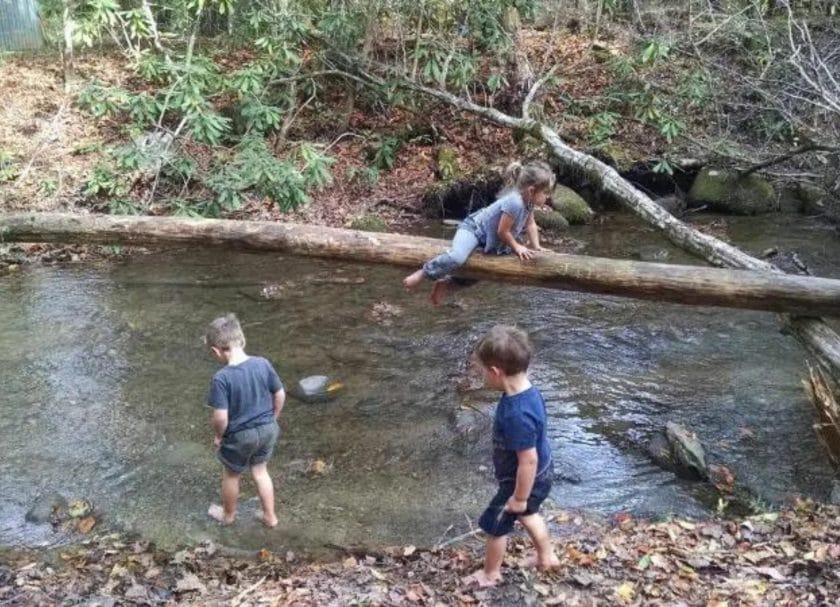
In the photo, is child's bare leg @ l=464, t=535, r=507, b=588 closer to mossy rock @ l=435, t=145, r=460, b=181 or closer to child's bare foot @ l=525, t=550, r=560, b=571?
child's bare foot @ l=525, t=550, r=560, b=571

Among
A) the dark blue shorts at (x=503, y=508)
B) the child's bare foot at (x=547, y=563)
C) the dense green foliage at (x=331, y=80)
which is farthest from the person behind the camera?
the dense green foliage at (x=331, y=80)

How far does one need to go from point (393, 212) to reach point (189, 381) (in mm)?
6647

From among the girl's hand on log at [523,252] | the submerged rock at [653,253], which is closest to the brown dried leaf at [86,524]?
the girl's hand on log at [523,252]

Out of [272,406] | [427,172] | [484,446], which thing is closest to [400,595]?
[272,406]

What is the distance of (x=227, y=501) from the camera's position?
4.84m

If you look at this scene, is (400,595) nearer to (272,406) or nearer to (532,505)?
(532,505)

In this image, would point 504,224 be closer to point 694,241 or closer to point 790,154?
point 694,241

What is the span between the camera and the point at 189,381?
7.08m

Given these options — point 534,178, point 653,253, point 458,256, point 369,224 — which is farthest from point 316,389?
point 653,253

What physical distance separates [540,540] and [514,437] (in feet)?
2.58

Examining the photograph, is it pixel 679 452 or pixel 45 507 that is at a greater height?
pixel 679 452

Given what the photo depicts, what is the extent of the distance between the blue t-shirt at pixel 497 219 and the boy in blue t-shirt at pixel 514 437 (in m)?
1.93

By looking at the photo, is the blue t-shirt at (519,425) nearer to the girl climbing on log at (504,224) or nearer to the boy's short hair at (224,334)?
the boy's short hair at (224,334)

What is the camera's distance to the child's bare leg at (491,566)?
396cm
